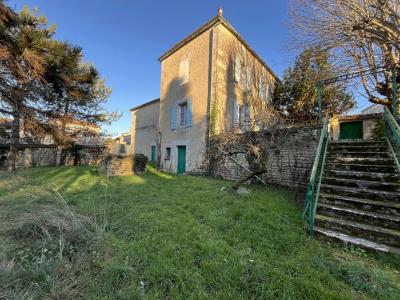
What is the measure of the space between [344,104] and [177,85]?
39.1ft

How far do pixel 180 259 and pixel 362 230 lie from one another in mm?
3133

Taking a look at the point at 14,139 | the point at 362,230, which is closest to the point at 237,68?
the point at 362,230

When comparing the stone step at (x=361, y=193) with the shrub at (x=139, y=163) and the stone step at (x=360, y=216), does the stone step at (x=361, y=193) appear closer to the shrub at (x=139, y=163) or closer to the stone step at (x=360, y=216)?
the stone step at (x=360, y=216)

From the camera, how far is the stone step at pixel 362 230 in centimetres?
308

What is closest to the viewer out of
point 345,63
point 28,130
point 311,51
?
point 311,51

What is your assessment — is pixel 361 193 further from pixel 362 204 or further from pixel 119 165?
pixel 119 165

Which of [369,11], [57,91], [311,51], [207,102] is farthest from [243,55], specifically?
[57,91]

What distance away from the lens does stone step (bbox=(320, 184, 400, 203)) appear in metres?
3.79

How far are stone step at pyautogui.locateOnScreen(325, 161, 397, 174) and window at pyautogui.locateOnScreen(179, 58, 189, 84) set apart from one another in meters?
9.90

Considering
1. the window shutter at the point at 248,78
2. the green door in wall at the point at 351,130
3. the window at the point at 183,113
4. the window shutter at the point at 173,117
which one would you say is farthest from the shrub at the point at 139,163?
the green door in wall at the point at 351,130

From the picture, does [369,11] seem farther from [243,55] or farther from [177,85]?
[177,85]

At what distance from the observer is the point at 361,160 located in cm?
503

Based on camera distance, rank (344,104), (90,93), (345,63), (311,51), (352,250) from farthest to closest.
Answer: (90,93), (344,104), (345,63), (311,51), (352,250)

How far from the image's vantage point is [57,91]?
508 inches
